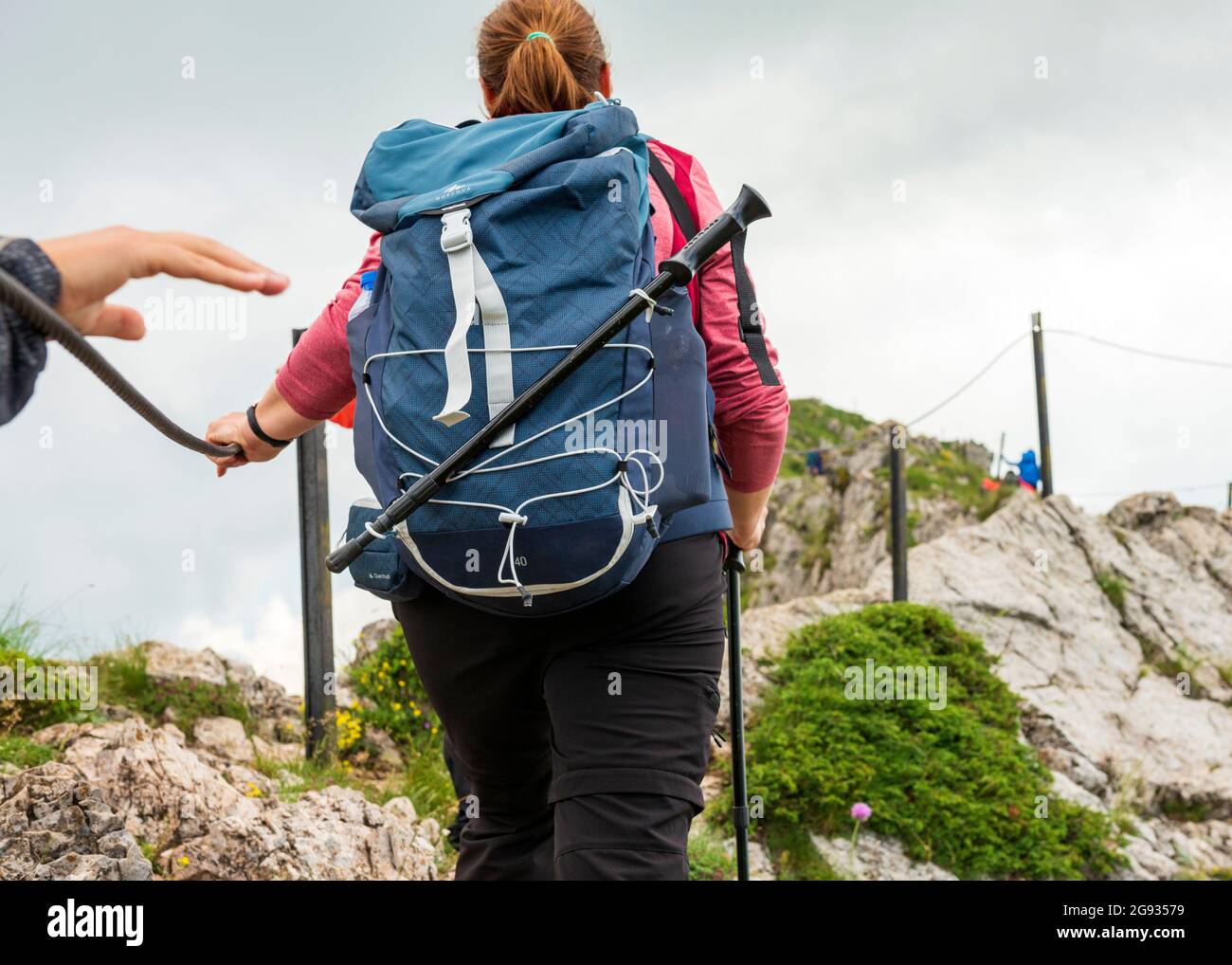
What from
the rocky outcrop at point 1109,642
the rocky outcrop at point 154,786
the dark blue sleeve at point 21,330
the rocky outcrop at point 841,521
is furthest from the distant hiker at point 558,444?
the rocky outcrop at point 841,521

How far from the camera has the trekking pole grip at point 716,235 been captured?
2008 millimetres

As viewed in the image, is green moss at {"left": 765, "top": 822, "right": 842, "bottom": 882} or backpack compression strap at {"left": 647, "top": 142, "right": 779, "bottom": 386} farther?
green moss at {"left": 765, "top": 822, "right": 842, "bottom": 882}

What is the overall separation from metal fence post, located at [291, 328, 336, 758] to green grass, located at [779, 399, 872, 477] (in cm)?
2104

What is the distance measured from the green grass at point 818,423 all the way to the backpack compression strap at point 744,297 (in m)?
24.6

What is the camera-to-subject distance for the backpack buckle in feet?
6.56

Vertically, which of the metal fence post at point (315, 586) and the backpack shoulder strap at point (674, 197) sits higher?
the backpack shoulder strap at point (674, 197)

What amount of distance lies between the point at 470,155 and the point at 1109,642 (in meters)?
9.03

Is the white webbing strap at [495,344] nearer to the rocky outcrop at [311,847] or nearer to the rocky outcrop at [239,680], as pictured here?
the rocky outcrop at [311,847]

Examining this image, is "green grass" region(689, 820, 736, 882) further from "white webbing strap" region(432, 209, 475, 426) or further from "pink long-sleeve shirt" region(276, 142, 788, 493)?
"white webbing strap" region(432, 209, 475, 426)

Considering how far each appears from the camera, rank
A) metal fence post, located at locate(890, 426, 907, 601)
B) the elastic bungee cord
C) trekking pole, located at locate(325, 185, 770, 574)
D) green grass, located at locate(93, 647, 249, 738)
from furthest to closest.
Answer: metal fence post, located at locate(890, 426, 907, 601) → green grass, located at locate(93, 647, 249, 738) → trekking pole, located at locate(325, 185, 770, 574) → the elastic bungee cord

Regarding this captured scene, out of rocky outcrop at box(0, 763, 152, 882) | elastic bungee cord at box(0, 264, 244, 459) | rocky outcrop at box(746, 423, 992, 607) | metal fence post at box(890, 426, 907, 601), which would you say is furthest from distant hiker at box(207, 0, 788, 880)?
rocky outcrop at box(746, 423, 992, 607)

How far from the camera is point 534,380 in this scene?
6.44 ft
